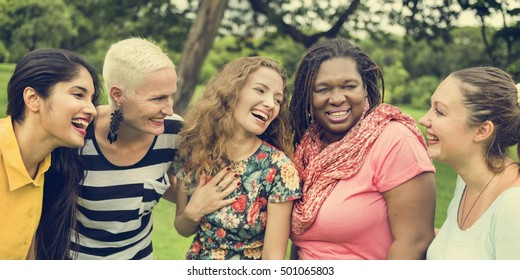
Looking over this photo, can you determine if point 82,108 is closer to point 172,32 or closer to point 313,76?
point 313,76

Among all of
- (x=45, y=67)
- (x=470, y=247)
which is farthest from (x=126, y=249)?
(x=470, y=247)

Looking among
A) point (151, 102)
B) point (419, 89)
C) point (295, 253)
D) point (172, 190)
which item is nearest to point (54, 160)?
point (151, 102)

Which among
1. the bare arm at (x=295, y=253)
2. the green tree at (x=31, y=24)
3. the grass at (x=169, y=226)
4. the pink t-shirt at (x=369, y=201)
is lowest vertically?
the grass at (x=169, y=226)

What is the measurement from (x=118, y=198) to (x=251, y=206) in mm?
675

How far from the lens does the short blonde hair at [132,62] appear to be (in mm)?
2818

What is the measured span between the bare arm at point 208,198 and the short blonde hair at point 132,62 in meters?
0.58

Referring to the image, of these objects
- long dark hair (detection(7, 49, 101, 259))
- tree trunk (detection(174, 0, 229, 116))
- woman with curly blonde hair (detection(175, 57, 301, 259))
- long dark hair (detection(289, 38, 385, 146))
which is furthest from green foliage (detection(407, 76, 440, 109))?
long dark hair (detection(7, 49, 101, 259))

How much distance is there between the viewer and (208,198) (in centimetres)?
282

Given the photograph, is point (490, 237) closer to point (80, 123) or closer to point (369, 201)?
point (369, 201)

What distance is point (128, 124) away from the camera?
2.92m

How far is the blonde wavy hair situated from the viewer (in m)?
2.86

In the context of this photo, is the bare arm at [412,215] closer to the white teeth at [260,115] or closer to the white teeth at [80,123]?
the white teeth at [260,115]

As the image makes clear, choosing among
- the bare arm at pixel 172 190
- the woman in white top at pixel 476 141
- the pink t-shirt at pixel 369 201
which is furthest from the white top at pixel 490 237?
the bare arm at pixel 172 190

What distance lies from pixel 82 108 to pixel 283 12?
9.46 metres
